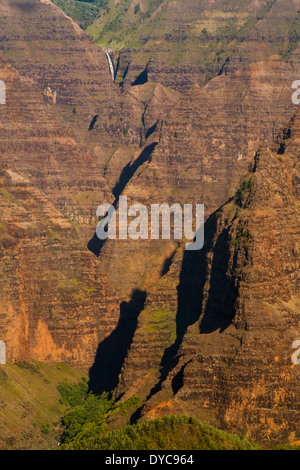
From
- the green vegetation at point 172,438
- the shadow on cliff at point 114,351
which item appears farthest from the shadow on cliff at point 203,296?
the green vegetation at point 172,438

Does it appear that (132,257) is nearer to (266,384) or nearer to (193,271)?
(193,271)

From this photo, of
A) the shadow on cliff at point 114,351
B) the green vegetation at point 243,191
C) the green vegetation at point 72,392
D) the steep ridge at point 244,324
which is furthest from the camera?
the shadow on cliff at point 114,351

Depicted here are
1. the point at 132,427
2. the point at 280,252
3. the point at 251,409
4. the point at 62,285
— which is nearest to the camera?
the point at 132,427

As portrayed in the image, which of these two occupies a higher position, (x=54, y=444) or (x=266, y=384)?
(x=266, y=384)

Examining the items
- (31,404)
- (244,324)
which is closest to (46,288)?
(31,404)

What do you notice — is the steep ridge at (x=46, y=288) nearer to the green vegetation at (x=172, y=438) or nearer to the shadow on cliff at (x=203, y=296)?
the shadow on cliff at (x=203, y=296)
